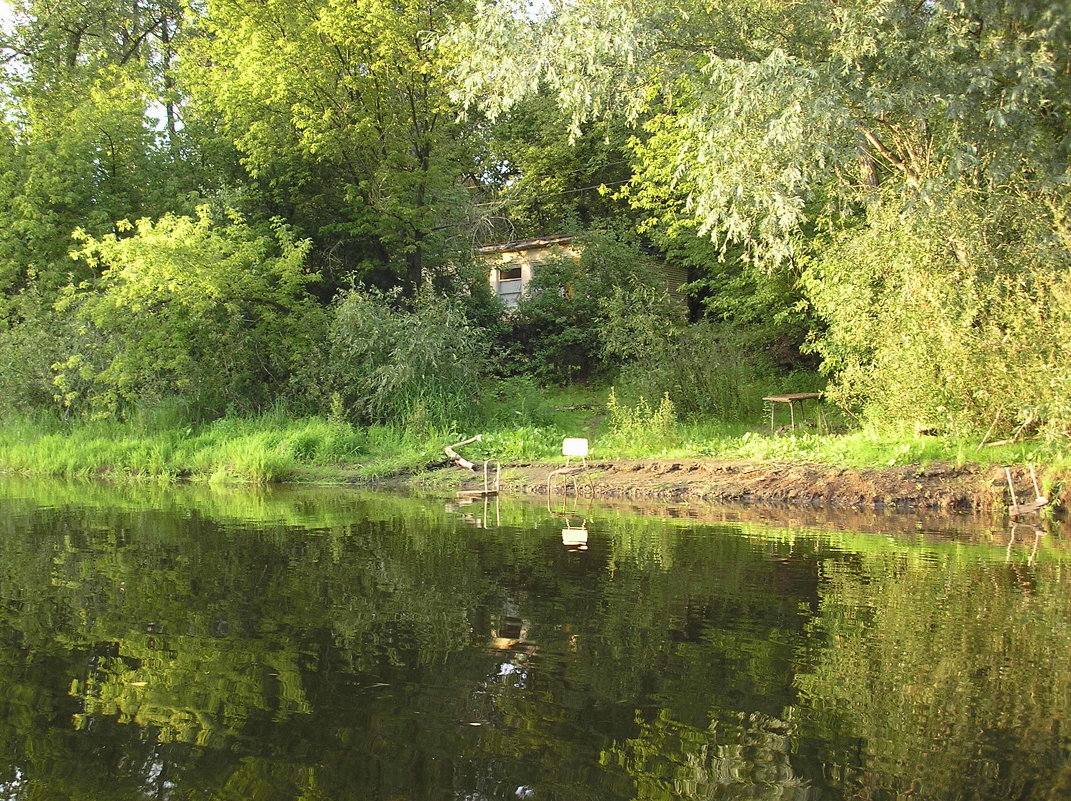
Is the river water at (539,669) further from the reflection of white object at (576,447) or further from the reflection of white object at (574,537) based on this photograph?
the reflection of white object at (576,447)

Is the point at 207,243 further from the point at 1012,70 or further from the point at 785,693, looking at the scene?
the point at 785,693

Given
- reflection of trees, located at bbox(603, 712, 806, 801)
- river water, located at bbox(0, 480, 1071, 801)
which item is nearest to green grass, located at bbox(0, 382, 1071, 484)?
river water, located at bbox(0, 480, 1071, 801)

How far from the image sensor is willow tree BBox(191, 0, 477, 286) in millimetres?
24656

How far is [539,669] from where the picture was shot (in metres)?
5.98

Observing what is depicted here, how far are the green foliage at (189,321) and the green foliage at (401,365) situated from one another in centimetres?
141

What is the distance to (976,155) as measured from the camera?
13.0 m

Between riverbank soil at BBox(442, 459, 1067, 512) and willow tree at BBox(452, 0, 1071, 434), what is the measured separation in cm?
105

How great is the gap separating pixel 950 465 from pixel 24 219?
77.4 ft

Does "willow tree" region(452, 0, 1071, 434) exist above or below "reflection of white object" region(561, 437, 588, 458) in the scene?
above

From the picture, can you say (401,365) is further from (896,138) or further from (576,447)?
(896,138)

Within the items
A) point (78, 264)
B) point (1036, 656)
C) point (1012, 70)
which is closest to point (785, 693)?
point (1036, 656)

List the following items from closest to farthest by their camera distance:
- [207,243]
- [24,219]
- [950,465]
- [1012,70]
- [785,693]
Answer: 1. [785,693]
2. [1012,70]
3. [950,465]
4. [207,243]
5. [24,219]

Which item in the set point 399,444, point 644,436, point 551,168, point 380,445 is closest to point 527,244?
point 551,168

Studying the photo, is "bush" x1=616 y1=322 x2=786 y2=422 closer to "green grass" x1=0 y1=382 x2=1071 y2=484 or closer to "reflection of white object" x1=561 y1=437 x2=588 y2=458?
"green grass" x1=0 y1=382 x2=1071 y2=484
